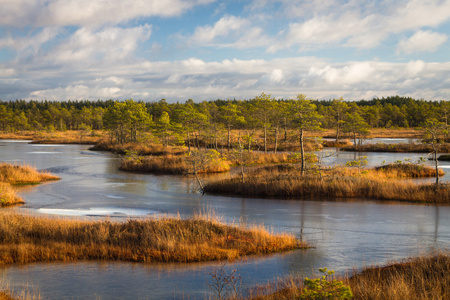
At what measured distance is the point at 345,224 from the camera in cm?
1894

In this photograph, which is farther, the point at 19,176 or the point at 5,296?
the point at 19,176

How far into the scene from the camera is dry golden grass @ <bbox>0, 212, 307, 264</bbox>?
13.3 m

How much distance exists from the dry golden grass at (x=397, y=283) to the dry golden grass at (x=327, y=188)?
46.7ft

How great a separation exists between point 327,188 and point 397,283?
60.3 feet

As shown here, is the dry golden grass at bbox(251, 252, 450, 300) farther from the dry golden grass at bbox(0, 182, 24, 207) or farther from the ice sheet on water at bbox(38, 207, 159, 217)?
the dry golden grass at bbox(0, 182, 24, 207)

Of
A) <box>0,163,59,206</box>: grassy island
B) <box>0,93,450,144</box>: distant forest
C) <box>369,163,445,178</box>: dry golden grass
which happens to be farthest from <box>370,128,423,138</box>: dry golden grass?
<box>0,163,59,206</box>: grassy island

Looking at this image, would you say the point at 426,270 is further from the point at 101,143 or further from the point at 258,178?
the point at 101,143

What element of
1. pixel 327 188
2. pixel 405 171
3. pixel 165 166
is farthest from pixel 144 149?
pixel 327 188

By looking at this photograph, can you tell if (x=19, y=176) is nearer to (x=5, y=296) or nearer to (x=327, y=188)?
(x=327, y=188)

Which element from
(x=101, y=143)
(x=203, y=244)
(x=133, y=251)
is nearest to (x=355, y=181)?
(x=203, y=244)

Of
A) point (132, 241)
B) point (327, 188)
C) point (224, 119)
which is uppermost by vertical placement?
point (224, 119)

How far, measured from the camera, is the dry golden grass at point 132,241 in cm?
1332

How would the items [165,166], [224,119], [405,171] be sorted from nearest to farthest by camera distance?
[405,171] < [165,166] < [224,119]

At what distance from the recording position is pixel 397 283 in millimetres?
8773
